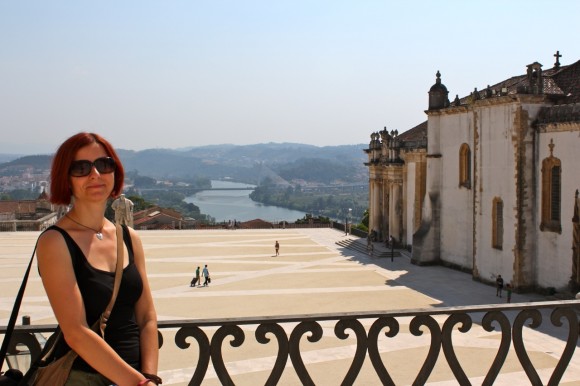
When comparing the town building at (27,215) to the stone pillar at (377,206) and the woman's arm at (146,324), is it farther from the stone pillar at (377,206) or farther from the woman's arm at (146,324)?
the woman's arm at (146,324)

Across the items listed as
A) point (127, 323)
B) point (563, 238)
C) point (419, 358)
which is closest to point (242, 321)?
point (127, 323)

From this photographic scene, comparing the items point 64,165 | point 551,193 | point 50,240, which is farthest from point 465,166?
point 50,240

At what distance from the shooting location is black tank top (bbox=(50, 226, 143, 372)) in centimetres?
331

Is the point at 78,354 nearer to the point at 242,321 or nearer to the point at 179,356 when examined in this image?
the point at 242,321

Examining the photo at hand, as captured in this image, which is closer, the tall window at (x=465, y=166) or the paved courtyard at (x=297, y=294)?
the paved courtyard at (x=297, y=294)

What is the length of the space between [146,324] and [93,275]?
453 mm

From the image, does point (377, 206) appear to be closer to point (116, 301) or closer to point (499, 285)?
point (499, 285)

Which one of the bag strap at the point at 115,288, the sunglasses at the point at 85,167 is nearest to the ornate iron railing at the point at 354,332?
the bag strap at the point at 115,288

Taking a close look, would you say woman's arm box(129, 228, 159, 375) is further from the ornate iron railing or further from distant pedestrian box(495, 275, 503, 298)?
distant pedestrian box(495, 275, 503, 298)

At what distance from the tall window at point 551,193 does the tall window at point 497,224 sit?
2.30m

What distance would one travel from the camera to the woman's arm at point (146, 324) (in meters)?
3.47

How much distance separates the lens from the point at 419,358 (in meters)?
15.5

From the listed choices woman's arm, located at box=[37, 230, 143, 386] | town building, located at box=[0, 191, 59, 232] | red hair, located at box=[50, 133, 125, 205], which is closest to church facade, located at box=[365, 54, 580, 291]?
red hair, located at box=[50, 133, 125, 205]

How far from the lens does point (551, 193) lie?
25438 mm
